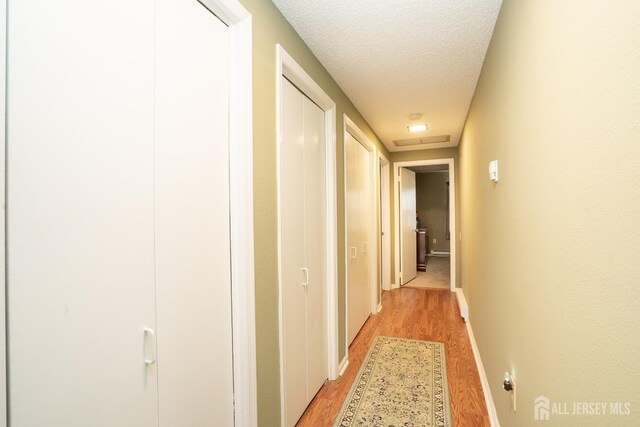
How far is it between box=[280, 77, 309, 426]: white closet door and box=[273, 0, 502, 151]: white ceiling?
40 centimetres

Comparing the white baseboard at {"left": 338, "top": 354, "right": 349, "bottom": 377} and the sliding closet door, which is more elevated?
the sliding closet door

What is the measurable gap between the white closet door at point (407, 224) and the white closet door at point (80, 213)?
4.74 metres

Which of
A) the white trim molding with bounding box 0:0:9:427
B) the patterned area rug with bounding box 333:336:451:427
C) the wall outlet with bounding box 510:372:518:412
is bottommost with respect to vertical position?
the patterned area rug with bounding box 333:336:451:427

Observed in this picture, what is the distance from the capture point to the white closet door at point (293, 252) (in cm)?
172

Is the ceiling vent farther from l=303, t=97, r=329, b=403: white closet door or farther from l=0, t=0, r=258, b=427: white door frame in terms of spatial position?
l=0, t=0, r=258, b=427: white door frame

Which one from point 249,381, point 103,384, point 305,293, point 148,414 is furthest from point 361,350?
point 103,384

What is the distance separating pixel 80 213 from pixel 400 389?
2.34 metres

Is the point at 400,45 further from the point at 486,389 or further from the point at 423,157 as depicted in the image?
the point at 423,157

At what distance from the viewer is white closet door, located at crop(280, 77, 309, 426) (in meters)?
1.72

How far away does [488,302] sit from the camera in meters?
2.10

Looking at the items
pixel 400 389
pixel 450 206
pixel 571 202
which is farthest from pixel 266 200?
pixel 450 206

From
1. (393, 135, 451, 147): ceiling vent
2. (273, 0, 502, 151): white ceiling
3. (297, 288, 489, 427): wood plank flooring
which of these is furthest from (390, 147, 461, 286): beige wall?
(273, 0, 502, 151): white ceiling

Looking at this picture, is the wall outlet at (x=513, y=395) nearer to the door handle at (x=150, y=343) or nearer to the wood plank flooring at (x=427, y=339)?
the wood plank flooring at (x=427, y=339)

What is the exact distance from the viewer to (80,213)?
0.74 meters
